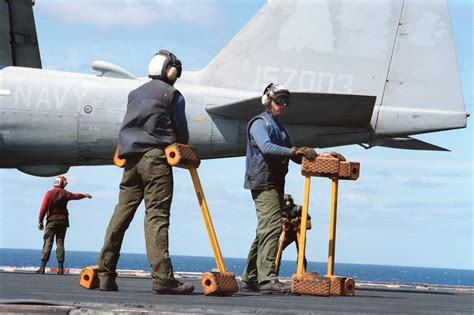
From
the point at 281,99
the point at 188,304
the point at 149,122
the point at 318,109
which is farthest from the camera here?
the point at 318,109

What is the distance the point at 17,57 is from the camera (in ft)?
57.9

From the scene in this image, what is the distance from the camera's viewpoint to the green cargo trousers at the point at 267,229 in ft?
29.0

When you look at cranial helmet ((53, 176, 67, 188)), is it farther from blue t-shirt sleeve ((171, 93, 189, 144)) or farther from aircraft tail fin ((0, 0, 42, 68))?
blue t-shirt sleeve ((171, 93, 189, 144))

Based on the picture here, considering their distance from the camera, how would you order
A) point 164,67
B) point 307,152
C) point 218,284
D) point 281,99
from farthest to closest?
point 281,99 < point 307,152 < point 164,67 < point 218,284

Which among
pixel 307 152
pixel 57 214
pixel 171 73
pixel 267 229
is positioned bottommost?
pixel 267 229

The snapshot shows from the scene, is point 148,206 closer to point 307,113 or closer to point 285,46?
point 307,113

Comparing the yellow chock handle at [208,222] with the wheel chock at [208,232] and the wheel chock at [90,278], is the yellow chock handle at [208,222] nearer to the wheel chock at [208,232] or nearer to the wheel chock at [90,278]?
the wheel chock at [208,232]

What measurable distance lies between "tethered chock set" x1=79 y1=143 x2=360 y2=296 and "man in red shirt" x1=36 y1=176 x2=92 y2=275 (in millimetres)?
8112

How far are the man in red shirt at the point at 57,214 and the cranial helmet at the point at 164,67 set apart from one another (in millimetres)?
8362

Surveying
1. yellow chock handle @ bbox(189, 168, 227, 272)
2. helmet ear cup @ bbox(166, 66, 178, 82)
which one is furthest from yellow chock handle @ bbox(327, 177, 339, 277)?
helmet ear cup @ bbox(166, 66, 178, 82)

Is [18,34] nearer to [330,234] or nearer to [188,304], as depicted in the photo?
[330,234]

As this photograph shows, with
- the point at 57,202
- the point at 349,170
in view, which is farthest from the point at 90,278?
the point at 57,202

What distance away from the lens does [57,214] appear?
16688 mm

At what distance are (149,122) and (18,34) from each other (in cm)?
1020
